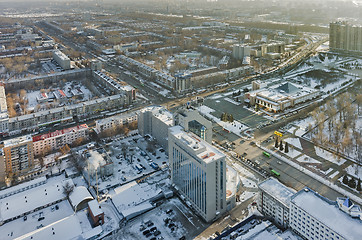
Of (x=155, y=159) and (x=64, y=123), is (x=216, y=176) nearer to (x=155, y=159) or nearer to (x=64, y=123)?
(x=155, y=159)

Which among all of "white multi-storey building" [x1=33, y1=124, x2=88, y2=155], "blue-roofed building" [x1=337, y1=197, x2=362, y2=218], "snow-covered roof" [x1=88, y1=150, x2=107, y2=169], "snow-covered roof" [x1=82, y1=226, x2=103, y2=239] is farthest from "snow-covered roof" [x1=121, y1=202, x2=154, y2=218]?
"white multi-storey building" [x1=33, y1=124, x2=88, y2=155]

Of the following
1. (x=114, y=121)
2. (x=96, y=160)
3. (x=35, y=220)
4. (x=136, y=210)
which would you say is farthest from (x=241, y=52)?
(x=35, y=220)

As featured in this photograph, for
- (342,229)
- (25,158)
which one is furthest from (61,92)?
(342,229)

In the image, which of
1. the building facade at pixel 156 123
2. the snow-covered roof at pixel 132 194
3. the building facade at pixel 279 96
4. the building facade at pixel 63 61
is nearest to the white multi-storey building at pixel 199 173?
the snow-covered roof at pixel 132 194

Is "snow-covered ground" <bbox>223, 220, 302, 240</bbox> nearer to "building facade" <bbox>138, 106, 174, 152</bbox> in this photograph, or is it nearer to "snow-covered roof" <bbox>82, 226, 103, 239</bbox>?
"snow-covered roof" <bbox>82, 226, 103, 239</bbox>

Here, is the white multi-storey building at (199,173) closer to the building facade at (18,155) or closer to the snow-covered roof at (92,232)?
the snow-covered roof at (92,232)

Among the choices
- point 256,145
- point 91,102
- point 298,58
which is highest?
point 298,58
